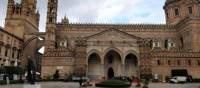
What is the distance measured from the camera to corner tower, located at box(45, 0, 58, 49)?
44.9m

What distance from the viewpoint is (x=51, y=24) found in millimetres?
45750

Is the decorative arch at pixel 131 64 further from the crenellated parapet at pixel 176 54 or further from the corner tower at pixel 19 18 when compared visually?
the corner tower at pixel 19 18

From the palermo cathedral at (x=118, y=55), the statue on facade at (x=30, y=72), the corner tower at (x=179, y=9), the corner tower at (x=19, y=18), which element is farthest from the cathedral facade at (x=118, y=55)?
the statue on facade at (x=30, y=72)

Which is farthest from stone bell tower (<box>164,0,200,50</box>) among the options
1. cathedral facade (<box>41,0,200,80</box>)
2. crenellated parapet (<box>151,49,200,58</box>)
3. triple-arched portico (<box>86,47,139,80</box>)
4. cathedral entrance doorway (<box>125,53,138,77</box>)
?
triple-arched portico (<box>86,47,139,80</box>)

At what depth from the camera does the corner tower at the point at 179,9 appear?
166ft

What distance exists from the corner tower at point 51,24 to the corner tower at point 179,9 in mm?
Result: 27382

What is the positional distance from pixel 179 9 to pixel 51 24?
3003 centimetres

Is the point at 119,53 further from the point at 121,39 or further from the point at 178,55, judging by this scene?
the point at 178,55

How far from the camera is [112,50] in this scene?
41.7 meters

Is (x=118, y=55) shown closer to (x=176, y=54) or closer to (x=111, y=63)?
(x=111, y=63)

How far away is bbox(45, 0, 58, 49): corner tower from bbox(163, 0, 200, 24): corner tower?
2738 centimetres

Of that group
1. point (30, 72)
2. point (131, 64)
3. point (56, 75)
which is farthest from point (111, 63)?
point (30, 72)

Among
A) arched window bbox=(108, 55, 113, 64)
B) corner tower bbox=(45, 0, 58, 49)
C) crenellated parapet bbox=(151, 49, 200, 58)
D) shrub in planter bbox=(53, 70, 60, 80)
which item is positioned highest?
corner tower bbox=(45, 0, 58, 49)

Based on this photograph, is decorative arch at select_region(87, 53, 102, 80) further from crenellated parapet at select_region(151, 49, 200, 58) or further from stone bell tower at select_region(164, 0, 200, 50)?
stone bell tower at select_region(164, 0, 200, 50)
